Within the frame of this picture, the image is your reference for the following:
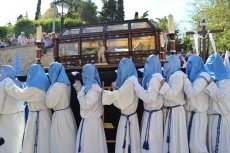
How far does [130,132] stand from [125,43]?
4.12m

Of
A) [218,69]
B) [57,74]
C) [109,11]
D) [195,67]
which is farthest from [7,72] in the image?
[109,11]

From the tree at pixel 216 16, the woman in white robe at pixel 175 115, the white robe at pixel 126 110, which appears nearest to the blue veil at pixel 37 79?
the white robe at pixel 126 110

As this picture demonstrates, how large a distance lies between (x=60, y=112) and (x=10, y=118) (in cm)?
111

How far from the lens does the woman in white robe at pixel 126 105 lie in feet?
23.2

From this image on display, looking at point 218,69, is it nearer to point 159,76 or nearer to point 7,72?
point 159,76

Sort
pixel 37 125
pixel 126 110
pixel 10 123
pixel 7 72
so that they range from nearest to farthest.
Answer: pixel 126 110 → pixel 37 125 → pixel 7 72 → pixel 10 123

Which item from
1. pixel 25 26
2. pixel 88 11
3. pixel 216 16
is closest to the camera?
pixel 216 16

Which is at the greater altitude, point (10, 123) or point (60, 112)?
point (60, 112)

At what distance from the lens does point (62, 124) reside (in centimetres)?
752

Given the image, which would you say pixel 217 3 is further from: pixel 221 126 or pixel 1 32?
pixel 221 126

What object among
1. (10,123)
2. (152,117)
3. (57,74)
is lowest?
(10,123)

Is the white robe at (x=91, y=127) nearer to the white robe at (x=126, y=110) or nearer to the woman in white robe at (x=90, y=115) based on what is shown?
the woman in white robe at (x=90, y=115)

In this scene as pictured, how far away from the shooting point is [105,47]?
10.9 metres

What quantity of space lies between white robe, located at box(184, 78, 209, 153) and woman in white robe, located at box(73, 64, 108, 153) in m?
1.50
